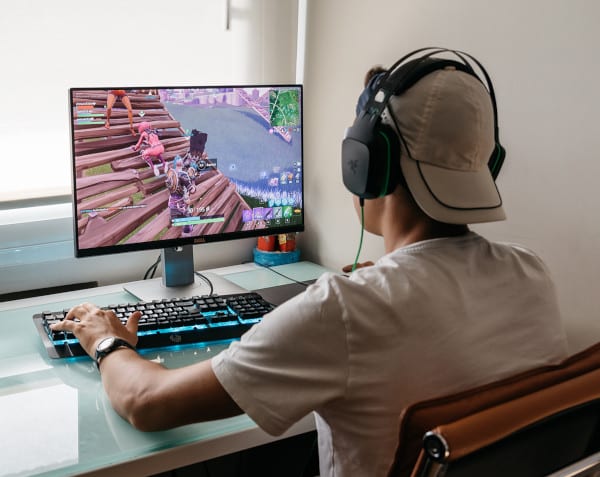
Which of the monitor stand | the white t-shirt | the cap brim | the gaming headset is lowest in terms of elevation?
the monitor stand

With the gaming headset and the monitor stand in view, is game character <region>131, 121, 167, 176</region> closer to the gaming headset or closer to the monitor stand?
the monitor stand

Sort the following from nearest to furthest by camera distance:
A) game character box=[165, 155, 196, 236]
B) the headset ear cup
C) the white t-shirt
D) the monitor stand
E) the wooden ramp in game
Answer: the white t-shirt
the headset ear cup
the wooden ramp in game
game character box=[165, 155, 196, 236]
the monitor stand

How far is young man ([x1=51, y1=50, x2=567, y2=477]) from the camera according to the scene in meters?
0.95

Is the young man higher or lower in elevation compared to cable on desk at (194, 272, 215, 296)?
higher

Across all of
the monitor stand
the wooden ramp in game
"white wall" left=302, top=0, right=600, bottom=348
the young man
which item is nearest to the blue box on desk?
the monitor stand

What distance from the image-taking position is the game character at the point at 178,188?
1.71 metres

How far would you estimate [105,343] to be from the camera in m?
1.33

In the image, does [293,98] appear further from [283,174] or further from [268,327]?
[268,327]

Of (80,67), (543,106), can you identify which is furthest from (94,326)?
(543,106)

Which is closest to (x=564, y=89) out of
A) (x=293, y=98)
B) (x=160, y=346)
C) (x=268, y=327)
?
(x=293, y=98)

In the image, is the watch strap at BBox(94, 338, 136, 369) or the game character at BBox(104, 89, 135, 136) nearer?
the watch strap at BBox(94, 338, 136, 369)

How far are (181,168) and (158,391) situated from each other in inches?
28.8

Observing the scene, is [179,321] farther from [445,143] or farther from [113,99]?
[445,143]

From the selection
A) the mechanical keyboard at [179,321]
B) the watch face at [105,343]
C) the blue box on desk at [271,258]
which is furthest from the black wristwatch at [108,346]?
the blue box on desk at [271,258]
